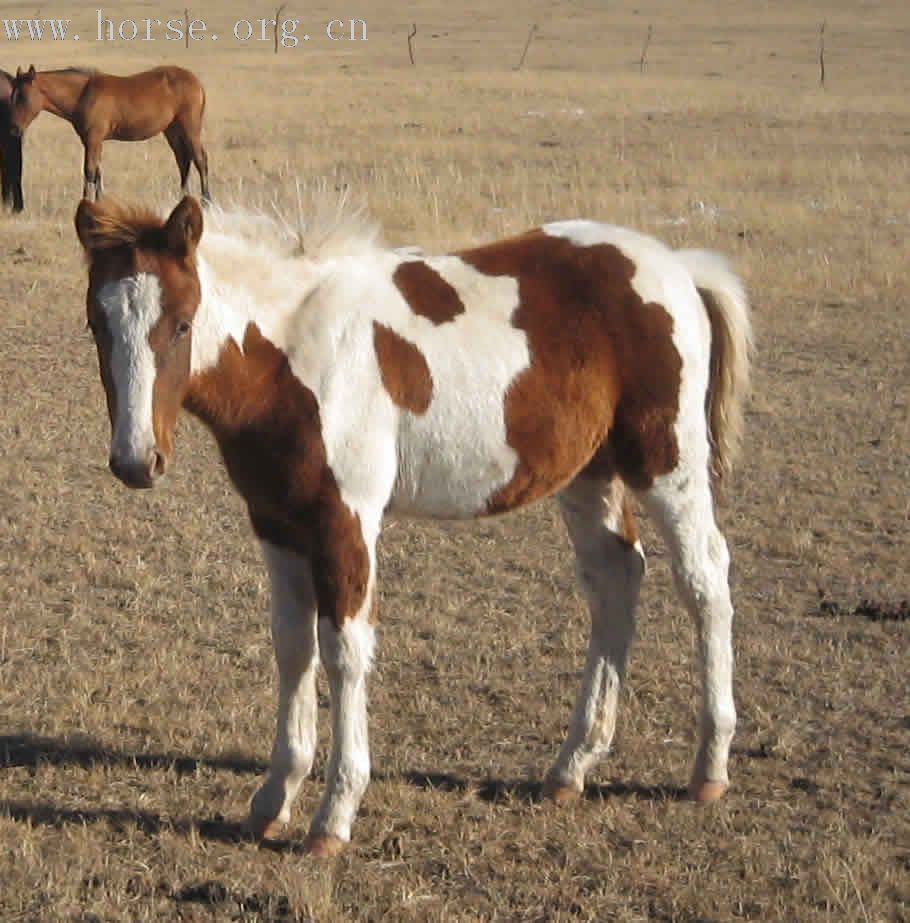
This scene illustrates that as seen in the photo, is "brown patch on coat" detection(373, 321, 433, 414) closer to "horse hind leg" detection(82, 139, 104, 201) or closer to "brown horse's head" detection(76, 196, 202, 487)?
"brown horse's head" detection(76, 196, 202, 487)

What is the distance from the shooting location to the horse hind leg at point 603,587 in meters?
4.86

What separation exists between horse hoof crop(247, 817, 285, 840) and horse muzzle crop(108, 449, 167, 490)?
1200 mm

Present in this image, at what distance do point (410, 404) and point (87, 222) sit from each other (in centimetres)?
103

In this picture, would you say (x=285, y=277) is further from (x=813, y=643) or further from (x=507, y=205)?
(x=507, y=205)

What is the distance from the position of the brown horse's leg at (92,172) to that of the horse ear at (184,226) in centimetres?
1265

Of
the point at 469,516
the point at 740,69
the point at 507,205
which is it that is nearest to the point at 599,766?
the point at 469,516

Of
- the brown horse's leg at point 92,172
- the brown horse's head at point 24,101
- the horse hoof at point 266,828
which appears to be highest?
the brown horse's head at point 24,101

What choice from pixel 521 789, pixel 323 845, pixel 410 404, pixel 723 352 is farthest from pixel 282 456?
pixel 723 352

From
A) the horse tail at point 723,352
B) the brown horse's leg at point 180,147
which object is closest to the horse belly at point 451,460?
the horse tail at point 723,352

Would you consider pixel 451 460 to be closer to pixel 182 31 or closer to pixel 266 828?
pixel 266 828

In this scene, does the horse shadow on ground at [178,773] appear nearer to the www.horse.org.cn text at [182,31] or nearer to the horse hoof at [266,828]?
the horse hoof at [266,828]

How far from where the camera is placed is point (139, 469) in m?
3.74

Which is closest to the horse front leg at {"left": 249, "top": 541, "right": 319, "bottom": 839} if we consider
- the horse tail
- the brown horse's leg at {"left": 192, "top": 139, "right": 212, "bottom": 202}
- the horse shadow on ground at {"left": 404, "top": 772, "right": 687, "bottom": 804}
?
the horse shadow on ground at {"left": 404, "top": 772, "right": 687, "bottom": 804}

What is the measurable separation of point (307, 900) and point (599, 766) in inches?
53.9
